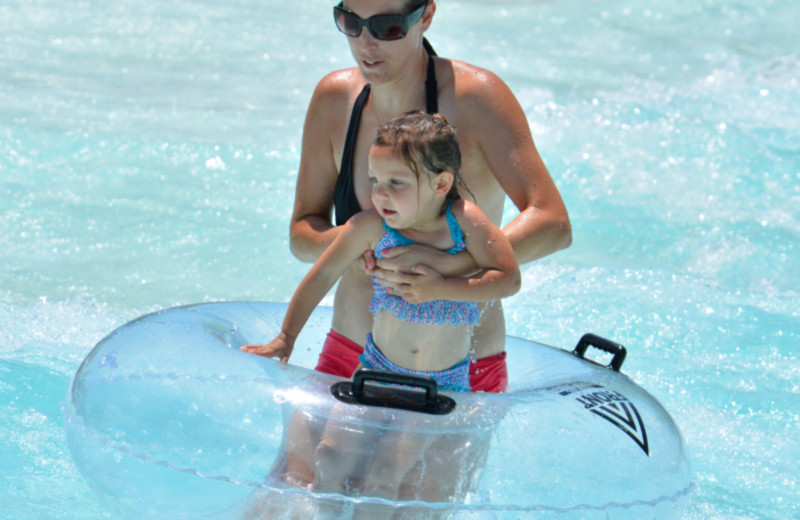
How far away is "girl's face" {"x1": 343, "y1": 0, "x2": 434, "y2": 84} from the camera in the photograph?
8.27 feet

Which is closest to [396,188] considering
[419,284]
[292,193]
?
[419,284]

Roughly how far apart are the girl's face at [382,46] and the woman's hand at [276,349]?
2.40 ft

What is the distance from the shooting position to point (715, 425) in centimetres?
403

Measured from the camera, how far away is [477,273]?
8.14ft

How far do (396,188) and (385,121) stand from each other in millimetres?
420

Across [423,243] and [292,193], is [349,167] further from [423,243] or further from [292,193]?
[292,193]

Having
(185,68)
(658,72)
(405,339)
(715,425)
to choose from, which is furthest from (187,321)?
(658,72)

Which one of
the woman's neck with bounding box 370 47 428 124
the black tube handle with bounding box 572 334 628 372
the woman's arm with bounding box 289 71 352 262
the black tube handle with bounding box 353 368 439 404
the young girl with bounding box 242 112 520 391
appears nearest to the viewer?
the black tube handle with bounding box 353 368 439 404

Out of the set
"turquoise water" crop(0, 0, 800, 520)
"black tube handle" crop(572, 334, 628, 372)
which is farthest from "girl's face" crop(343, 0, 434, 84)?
"turquoise water" crop(0, 0, 800, 520)

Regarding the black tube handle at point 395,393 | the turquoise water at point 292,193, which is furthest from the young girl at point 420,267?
the turquoise water at point 292,193

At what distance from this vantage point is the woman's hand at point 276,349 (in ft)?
8.54

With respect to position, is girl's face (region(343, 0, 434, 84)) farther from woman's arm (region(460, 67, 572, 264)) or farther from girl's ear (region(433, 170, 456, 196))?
girl's ear (region(433, 170, 456, 196))

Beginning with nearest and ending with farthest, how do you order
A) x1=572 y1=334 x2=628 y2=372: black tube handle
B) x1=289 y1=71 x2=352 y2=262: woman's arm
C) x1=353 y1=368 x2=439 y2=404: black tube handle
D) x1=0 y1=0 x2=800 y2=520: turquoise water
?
x1=353 y1=368 x2=439 y2=404: black tube handle → x1=289 y1=71 x2=352 y2=262: woman's arm → x1=572 y1=334 x2=628 y2=372: black tube handle → x1=0 y1=0 x2=800 y2=520: turquoise water

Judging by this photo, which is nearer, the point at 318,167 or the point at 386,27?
the point at 386,27
